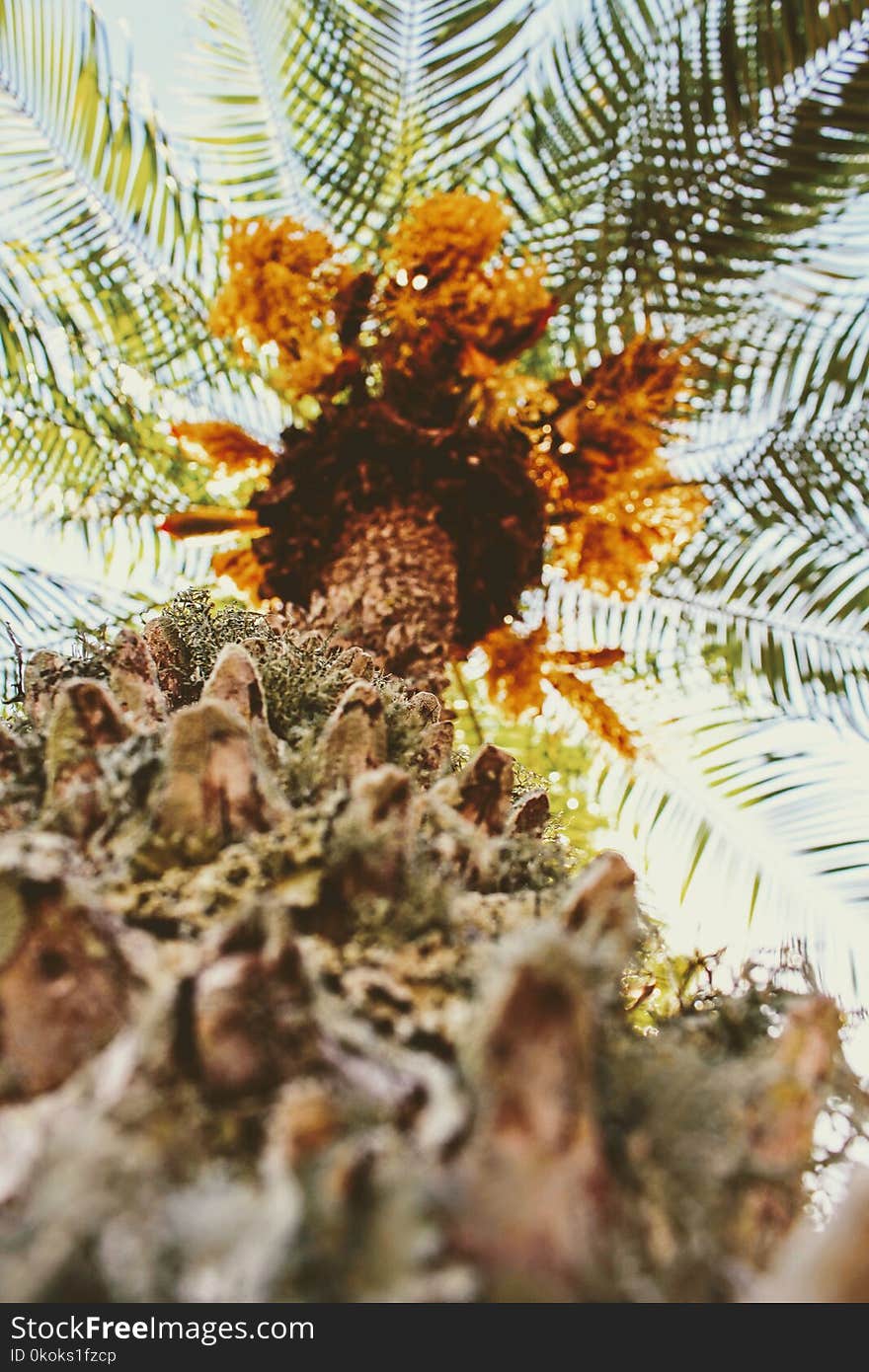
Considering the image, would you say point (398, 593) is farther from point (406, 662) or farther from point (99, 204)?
point (99, 204)

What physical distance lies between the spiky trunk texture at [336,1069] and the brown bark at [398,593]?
958 mm

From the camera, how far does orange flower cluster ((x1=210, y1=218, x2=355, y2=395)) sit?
8.24 feet

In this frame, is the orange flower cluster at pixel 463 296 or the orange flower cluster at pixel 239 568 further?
the orange flower cluster at pixel 239 568

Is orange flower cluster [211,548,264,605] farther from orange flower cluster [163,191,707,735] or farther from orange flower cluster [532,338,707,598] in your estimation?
orange flower cluster [532,338,707,598]

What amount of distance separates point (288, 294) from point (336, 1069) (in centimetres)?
228

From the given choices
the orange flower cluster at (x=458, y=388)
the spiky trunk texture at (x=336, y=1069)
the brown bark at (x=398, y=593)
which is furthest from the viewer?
the orange flower cluster at (x=458, y=388)

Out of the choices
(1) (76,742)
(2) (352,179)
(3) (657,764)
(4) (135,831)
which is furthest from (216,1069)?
(2) (352,179)

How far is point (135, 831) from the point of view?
976 millimetres

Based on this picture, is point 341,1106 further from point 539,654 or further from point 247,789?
point 539,654

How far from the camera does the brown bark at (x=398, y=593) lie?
6.68 feet

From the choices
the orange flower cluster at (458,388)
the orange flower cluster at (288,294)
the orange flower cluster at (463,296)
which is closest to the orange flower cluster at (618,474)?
the orange flower cluster at (458,388)

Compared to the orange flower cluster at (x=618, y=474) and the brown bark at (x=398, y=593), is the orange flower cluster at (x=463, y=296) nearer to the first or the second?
the orange flower cluster at (x=618, y=474)

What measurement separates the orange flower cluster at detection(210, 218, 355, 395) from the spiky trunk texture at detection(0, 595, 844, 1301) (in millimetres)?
1761

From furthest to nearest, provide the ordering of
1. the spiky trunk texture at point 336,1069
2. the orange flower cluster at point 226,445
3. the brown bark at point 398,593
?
the orange flower cluster at point 226,445
the brown bark at point 398,593
the spiky trunk texture at point 336,1069
